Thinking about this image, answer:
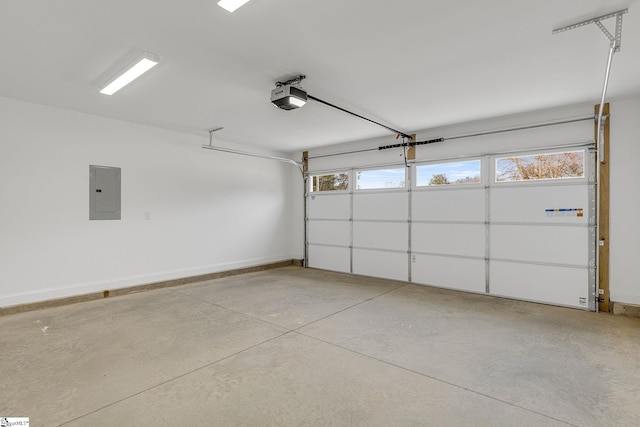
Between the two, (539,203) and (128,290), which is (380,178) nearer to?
(539,203)

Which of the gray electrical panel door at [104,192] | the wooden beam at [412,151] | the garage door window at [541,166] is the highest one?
the wooden beam at [412,151]

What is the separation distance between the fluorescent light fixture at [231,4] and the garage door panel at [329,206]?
4948mm

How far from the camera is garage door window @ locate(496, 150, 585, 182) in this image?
14.2 feet

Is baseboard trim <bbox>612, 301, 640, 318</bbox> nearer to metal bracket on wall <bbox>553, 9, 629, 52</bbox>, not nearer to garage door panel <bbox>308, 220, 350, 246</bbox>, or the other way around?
metal bracket on wall <bbox>553, 9, 629, 52</bbox>

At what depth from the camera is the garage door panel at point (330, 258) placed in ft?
22.3

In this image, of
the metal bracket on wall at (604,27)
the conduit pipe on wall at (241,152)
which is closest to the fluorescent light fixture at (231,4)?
the metal bracket on wall at (604,27)

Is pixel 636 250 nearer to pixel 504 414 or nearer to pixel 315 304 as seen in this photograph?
→ pixel 504 414

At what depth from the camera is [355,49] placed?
8.96 feet

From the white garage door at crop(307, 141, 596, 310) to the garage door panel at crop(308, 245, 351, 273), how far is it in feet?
0.10

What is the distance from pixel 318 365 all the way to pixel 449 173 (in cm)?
418

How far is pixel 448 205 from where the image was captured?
536cm

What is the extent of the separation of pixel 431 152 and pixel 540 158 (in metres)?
1.65

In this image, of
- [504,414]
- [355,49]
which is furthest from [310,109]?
[504,414]

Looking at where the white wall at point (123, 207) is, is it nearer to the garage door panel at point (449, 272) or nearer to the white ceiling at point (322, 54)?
the white ceiling at point (322, 54)
